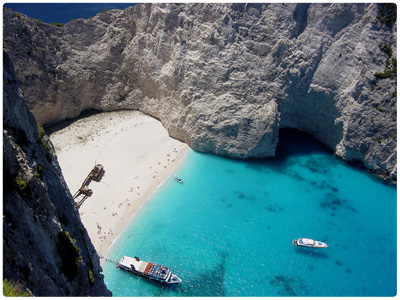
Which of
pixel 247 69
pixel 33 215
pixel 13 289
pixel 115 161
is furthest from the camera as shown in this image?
pixel 247 69

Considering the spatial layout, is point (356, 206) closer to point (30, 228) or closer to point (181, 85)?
point (181, 85)

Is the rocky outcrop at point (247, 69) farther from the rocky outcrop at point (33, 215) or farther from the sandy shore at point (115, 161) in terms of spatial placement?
the rocky outcrop at point (33, 215)

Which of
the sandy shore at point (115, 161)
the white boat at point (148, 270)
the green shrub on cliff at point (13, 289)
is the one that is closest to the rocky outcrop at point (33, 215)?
the green shrub on cliff at point (13, 289)

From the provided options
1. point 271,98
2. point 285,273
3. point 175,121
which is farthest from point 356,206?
point 175,121

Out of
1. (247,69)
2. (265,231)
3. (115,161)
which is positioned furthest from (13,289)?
(247,69)

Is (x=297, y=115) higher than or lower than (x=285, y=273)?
higher

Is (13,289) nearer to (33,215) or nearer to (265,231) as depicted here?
(33,215)
